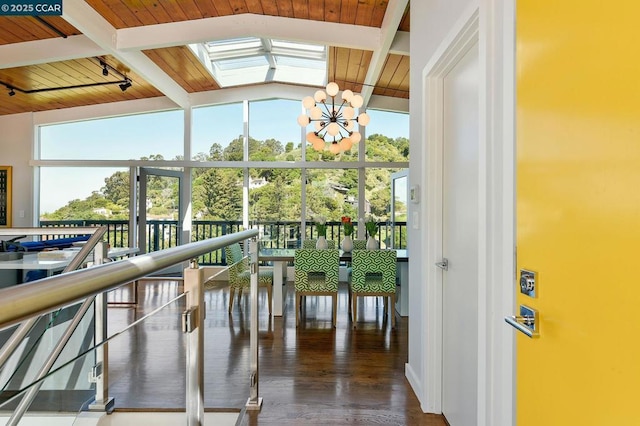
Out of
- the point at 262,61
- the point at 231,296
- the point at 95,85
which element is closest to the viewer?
the point at 231,296

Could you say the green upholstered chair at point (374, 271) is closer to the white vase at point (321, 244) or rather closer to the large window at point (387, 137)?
the white vase at point (321, 244)

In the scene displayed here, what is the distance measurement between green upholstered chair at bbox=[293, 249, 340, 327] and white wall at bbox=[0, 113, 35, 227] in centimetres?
569

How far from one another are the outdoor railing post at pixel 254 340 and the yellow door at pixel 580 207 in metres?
1.68

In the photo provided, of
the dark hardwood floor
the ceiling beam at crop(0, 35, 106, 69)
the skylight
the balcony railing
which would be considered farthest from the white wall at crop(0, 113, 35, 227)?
the skylight

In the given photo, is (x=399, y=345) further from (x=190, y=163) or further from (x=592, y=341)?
(x=190, y=163)

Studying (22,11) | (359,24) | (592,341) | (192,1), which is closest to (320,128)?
(359,24)

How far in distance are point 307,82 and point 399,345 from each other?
4874 millimetres

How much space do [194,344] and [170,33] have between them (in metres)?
4.31

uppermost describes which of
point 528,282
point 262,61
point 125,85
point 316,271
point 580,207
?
point 262,61

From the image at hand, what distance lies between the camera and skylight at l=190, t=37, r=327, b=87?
564 centimetres

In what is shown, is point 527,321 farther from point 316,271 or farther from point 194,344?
point 316,271

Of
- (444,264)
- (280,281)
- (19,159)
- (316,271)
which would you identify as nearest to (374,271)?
(316,271)

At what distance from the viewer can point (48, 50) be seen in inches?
183

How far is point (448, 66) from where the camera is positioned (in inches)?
89.1
